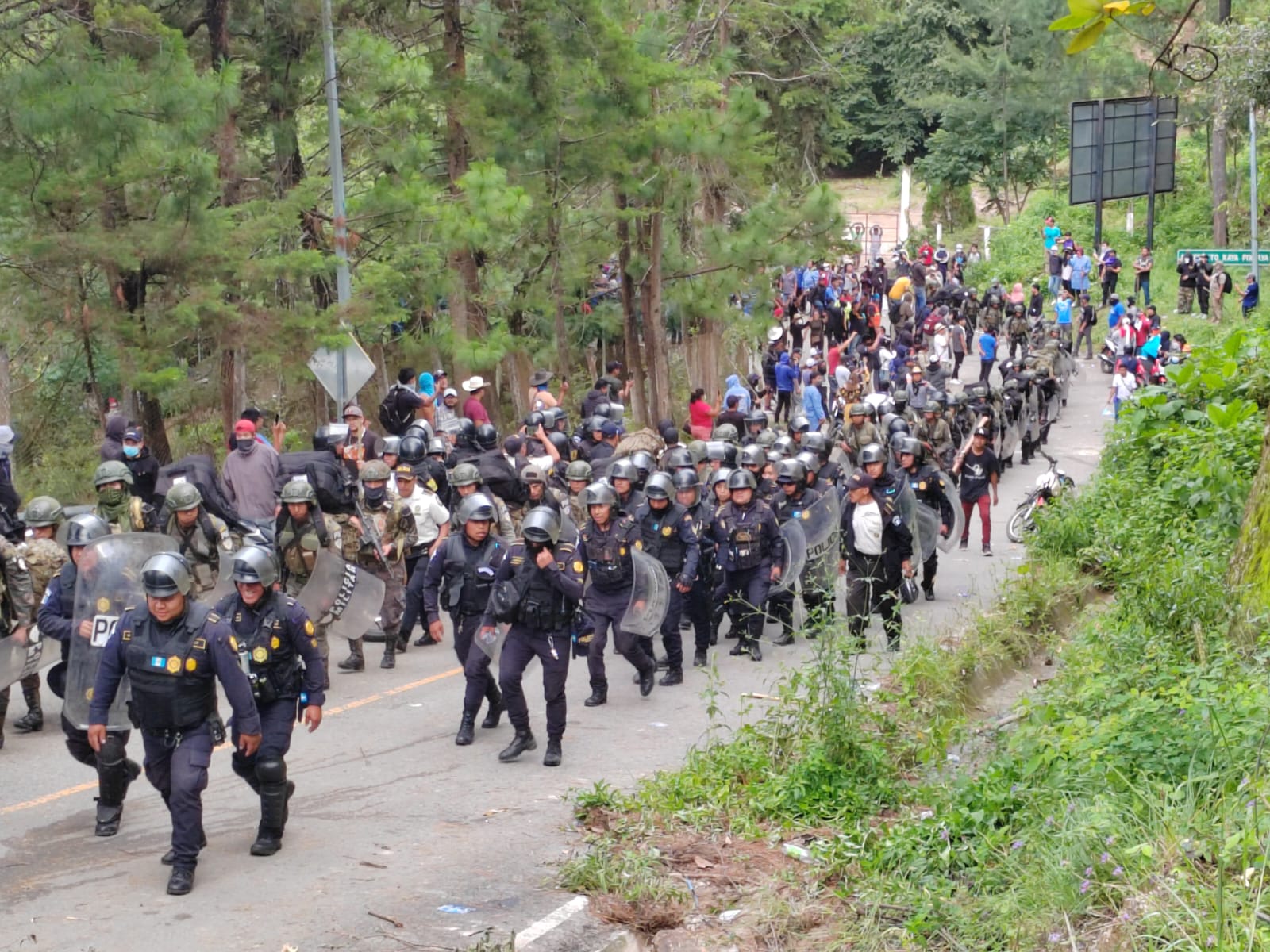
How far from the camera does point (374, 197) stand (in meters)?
19.8

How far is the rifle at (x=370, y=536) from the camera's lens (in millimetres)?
12547

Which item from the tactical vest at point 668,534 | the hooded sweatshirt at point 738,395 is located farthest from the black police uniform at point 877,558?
the hooded sweatshirt at point 738,395

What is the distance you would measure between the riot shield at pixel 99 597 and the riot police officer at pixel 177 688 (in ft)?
4.14

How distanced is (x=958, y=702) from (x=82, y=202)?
10461 millimetres

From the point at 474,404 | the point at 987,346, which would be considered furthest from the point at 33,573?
the point at 987,346

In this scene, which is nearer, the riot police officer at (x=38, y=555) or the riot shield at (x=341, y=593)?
the riot police officer at (x=38, y=555)

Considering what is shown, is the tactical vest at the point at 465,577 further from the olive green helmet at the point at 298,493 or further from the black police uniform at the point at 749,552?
the black police uniform at the point at 749,552

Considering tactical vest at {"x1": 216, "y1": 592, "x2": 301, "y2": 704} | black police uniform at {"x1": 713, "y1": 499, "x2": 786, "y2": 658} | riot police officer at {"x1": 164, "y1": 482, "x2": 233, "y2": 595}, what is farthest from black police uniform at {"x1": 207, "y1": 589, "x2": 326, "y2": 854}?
black police uniform at {"x1": 713, "y1": 499, "x2": 786, "y2": 658}

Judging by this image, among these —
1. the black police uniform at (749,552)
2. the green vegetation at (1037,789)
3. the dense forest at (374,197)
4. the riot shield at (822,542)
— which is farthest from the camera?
the dense forest at (374,197)

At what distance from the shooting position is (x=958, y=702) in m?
10.7

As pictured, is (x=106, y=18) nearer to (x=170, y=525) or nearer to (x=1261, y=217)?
(x=170, y=525)

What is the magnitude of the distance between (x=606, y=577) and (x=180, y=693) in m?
4.31

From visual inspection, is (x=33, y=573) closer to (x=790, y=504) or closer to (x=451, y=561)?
Result: (x=451, y=561)

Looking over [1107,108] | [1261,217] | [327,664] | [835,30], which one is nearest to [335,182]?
[327,664]
